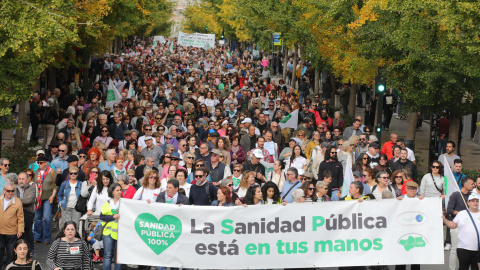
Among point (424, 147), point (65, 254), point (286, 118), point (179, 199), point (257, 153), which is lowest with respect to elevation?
point (424, 147)

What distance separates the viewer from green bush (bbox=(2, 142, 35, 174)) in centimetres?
1923

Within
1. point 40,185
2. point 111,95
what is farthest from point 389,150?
point 111,95

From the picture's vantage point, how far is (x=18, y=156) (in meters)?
20.2

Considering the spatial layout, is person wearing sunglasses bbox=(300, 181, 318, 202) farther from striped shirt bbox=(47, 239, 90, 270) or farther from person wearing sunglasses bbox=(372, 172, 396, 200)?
striped shirt bbox=(47, 239, 90, 270)

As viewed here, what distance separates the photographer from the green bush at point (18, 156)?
63.1ft

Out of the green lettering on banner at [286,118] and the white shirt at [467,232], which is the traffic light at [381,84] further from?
the white shirt at [467,232]

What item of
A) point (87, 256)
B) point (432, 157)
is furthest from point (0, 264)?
point (432, 157)

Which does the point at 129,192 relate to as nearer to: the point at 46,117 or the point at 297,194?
the point at 297,194

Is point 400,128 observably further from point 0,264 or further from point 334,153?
point 0,264

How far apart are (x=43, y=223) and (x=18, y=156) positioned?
19.7ft

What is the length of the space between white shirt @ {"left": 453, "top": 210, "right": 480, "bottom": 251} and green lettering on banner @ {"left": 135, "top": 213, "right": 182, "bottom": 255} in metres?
3.96

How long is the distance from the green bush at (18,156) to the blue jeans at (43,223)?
14.3ft

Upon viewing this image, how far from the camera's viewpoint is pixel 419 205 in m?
11.6

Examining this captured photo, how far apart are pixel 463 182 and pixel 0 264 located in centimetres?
737
